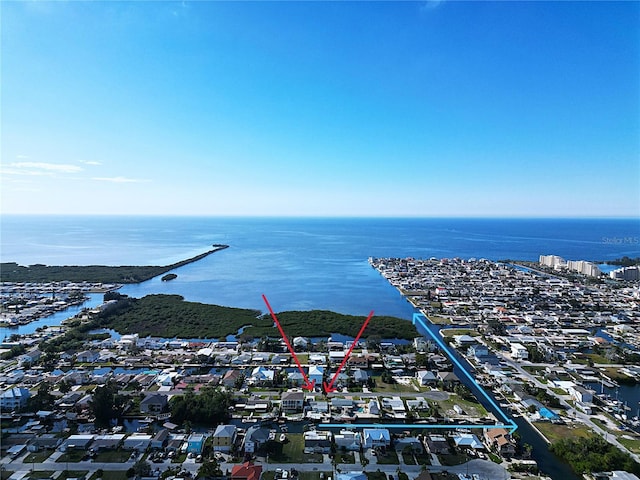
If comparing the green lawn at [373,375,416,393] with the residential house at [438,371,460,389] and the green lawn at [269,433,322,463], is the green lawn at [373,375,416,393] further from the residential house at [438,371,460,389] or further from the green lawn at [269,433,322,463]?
the green lawn at [269,433,322,463]

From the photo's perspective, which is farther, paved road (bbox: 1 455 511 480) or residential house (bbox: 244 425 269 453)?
residential house (bbox: 244 425 269 453)

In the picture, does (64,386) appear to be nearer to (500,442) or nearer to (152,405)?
(152,405)

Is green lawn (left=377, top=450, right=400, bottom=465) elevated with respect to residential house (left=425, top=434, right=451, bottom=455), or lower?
lower

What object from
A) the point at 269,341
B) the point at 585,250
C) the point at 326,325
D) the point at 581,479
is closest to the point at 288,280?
the point at 326,325

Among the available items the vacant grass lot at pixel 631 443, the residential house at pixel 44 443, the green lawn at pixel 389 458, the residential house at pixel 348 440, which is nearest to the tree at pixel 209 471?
the residential house at pixel 348 440

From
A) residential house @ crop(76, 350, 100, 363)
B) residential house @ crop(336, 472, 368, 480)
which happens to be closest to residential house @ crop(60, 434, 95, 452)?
residential house @ crop(336, 472, 368, 480)

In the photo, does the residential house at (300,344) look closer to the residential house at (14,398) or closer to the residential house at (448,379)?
the residential house at (448,379)

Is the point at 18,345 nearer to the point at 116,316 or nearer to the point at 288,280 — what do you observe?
the point at 116,316

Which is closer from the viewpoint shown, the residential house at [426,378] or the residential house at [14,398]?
the residential house at [14,398]
